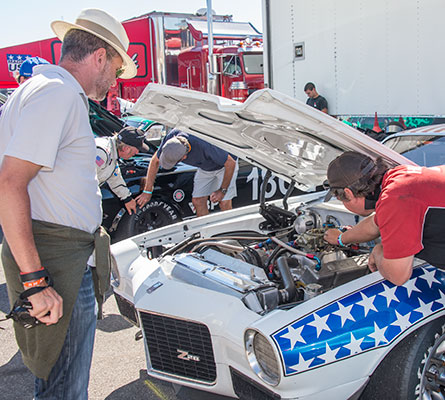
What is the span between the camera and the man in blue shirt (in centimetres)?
420

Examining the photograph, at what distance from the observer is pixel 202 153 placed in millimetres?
4570

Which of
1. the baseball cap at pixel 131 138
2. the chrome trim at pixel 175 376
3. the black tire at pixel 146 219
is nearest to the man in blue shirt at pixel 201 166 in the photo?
the black tire at pixel 146 219

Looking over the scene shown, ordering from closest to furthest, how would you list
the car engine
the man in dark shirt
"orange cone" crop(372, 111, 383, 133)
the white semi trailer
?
the car engine, the white semi trailer, "orange cone" crop(372, 111, 383, 133), the man in dark shirt

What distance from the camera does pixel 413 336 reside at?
205cm

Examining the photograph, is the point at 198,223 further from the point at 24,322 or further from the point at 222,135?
the point at 24,322

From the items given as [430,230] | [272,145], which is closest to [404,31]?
[272,145]

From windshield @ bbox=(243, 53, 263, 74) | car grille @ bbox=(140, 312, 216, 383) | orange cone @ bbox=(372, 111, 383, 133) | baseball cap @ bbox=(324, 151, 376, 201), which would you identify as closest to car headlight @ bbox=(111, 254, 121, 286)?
car grille @ bbox=(140, 312, 216, 383)

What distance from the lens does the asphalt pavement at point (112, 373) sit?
2693mm

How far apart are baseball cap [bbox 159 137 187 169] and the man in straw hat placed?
7.11 ft

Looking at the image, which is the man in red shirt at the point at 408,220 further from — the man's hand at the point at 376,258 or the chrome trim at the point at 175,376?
the chrome trim at the point at 175,376

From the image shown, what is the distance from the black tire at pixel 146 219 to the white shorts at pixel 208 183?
32 cm

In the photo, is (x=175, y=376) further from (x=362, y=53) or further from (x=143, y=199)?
(x=362, y=53)

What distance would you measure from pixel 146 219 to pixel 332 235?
2431mm

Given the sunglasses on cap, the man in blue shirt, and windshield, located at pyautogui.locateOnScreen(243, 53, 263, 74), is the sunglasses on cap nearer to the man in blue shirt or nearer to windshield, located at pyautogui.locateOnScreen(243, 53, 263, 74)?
the man in blue shirt
